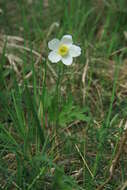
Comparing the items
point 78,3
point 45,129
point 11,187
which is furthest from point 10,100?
point 78,3

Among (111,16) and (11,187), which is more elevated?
(111,16)

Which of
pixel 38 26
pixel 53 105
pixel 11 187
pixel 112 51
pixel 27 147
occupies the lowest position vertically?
pixel 11 187

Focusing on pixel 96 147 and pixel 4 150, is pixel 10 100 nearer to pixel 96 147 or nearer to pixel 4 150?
pixel 4 150

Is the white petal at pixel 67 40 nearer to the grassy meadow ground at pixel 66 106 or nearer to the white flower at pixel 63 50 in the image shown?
the white flower at pixel 63 50

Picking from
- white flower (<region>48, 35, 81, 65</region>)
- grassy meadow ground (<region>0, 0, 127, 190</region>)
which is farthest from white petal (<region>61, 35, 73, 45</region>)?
grassy meadow ground (<region>0, 0, 127, 190</region>)

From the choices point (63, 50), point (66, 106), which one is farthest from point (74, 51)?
point (66, 106)

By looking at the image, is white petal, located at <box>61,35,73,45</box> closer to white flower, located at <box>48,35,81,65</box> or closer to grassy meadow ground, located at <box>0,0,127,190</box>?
white flower, located at <box>48,35,81,65</box>
